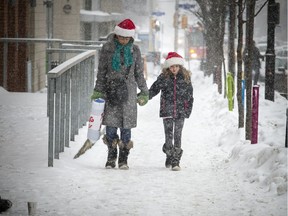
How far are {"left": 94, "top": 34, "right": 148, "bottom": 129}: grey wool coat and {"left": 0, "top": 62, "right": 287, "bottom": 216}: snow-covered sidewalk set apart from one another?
60 centimetres

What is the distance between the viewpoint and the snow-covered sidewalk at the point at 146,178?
4.96 meters

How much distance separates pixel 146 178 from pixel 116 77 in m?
1.24

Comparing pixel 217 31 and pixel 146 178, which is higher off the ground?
pixel 217 31

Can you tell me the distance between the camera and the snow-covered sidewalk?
195 inches

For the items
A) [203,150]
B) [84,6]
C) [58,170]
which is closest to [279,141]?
[203,150]

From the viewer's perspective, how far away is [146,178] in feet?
20.1

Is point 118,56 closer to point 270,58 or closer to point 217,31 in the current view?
point 270,58

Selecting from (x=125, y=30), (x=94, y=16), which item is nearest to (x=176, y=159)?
(x=125, y=30)

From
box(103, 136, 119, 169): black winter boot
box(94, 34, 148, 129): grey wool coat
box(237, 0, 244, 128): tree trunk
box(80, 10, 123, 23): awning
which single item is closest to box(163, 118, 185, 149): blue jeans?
box(94, 34, 148, 129): grey wool coat

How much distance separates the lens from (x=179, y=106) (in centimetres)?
676

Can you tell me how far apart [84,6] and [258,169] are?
29.2 meters

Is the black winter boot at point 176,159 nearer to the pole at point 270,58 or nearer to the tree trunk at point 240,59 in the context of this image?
the tree trunk at point 240,59

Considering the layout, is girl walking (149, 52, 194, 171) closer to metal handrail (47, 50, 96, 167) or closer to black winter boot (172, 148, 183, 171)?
black winter boot (172, 148, 183, 171)

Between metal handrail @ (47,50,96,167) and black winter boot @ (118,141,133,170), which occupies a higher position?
metal handrail @ (47,50,96,167)
